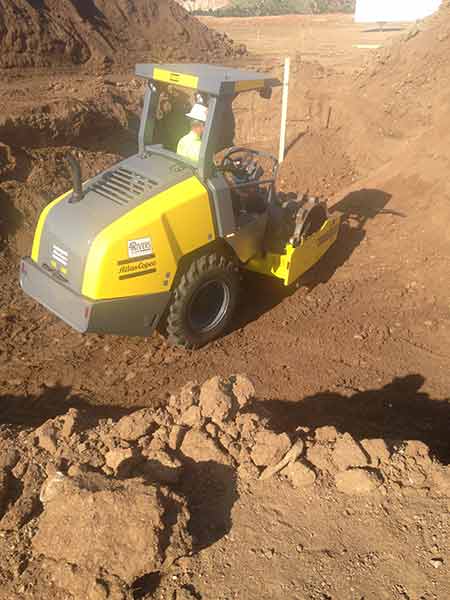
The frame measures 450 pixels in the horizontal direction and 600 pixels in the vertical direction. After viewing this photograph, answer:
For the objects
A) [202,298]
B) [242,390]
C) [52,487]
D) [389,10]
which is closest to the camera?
[52,487]

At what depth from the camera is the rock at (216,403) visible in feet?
12.0

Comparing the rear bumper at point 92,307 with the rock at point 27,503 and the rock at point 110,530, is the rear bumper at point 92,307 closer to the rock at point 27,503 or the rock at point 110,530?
the rock at point 27,503

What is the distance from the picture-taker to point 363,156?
1047 centimetres

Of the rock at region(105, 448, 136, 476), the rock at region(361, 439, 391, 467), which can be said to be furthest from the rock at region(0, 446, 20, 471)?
the rock at region(361, 439, 391, 467)

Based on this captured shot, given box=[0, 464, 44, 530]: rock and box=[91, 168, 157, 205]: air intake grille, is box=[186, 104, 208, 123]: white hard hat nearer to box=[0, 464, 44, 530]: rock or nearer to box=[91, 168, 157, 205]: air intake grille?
box=[91, 168, 157, 205]: air intake grille

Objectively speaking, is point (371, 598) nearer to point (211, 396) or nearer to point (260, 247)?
point (211, 396)

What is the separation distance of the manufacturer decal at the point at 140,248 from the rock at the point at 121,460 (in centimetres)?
177

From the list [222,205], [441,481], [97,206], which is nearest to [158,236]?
[97,206]

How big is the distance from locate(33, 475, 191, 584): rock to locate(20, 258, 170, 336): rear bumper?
193cm

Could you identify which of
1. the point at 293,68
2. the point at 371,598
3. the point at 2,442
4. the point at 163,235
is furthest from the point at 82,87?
the point at 371,598

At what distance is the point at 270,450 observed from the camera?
3.48m

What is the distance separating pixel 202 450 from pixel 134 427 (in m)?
0.47

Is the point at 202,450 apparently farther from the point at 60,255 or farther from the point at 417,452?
the point at 60,255

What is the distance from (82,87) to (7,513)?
11.3m
